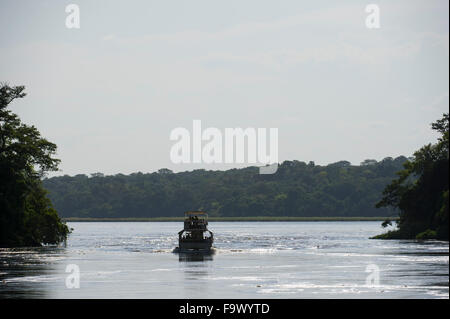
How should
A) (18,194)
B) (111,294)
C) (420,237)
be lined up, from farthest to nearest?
1. (420,237)
2. (18,194)
3. (111,294)

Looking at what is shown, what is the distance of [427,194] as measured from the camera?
125625 millimetres

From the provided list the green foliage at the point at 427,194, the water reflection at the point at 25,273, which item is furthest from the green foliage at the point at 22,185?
A: the green foliage at the point at 427,194

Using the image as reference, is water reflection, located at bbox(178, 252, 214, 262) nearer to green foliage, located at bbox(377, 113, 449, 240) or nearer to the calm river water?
the calm river water

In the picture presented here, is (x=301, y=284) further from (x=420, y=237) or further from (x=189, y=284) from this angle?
(x=420, y=237)

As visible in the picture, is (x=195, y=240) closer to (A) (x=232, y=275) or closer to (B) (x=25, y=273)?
(A) (x=232, y=275)

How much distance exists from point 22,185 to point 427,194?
53.1 metres

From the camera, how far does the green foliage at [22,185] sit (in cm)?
11212

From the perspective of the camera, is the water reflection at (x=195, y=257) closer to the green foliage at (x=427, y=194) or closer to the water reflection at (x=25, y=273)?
Answer: the water reflection at (x=25, y=273)

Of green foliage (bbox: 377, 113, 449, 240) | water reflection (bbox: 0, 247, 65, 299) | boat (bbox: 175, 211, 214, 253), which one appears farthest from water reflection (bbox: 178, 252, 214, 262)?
green foliage (bbox: 377, 113, 449, 240)

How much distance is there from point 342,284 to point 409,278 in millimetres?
6005

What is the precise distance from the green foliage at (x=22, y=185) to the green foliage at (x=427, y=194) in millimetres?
47891

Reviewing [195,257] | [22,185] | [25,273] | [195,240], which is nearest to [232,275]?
[25,273]
